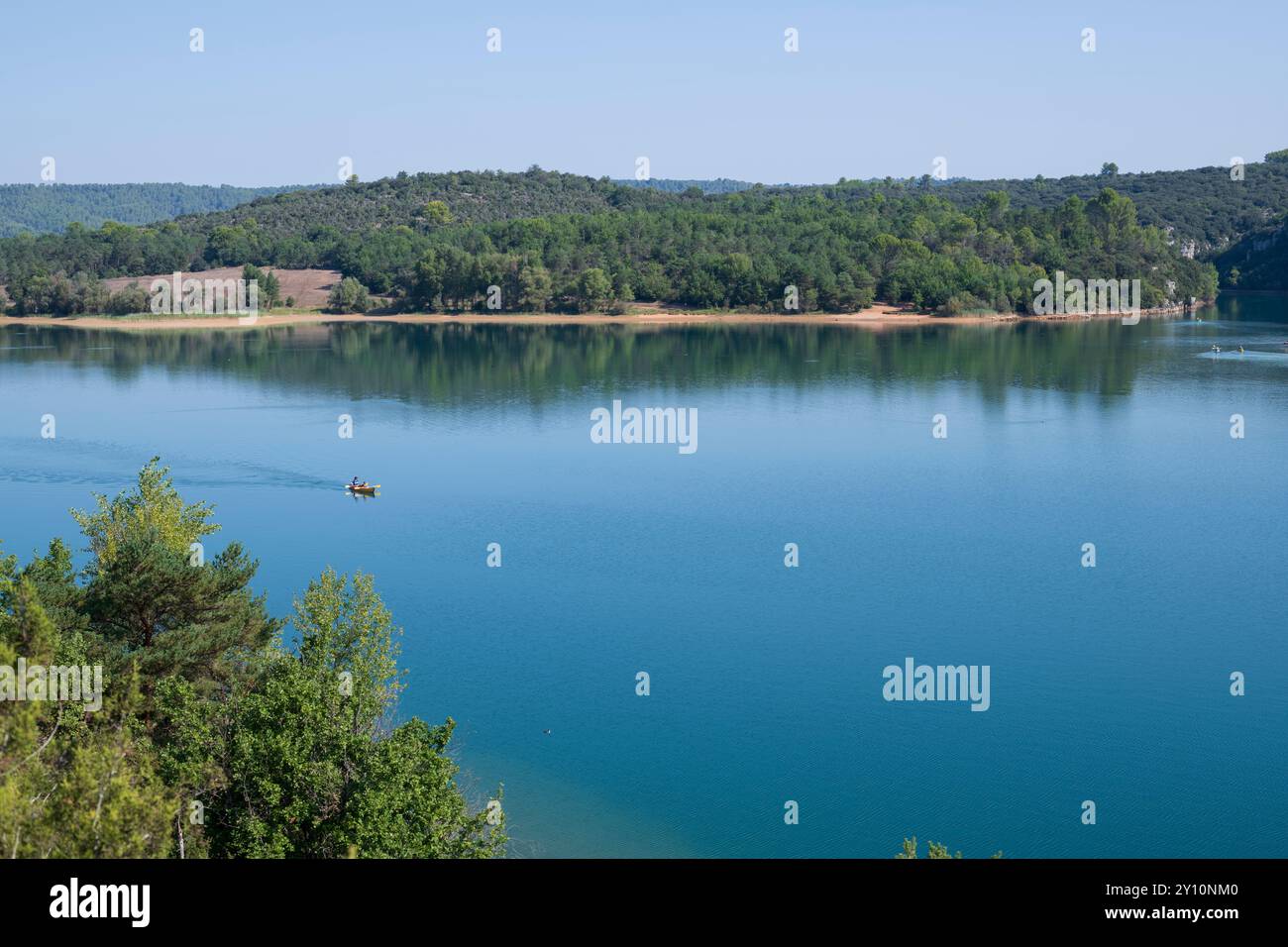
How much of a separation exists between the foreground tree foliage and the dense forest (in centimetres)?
9040

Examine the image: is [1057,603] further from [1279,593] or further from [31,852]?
[31,852]

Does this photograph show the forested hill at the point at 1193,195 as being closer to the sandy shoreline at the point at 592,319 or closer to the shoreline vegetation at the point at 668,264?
the shoreline vegetation at the point at 668,264

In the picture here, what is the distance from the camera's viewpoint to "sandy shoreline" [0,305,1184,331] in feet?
343

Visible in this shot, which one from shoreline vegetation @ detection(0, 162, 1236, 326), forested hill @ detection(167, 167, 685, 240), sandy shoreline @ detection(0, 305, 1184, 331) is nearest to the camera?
sandy shoreline @ detection(0, 305, 1184, 331)

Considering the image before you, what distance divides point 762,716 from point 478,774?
Result: 5.61 metres

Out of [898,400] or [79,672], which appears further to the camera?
[898,400]

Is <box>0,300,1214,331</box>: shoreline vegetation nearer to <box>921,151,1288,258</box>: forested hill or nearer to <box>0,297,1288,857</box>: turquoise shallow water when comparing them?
<box>0,297,1288,857</box>: turquoise shallow water

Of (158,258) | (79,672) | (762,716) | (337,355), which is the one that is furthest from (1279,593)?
(158,258)

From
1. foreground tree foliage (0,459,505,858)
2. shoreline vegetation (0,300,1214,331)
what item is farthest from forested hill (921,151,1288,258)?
foreground tree foliage (0,459,505,858)

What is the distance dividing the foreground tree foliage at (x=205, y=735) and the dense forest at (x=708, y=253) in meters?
90.4

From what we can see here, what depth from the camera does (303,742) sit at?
1619 centimetres
